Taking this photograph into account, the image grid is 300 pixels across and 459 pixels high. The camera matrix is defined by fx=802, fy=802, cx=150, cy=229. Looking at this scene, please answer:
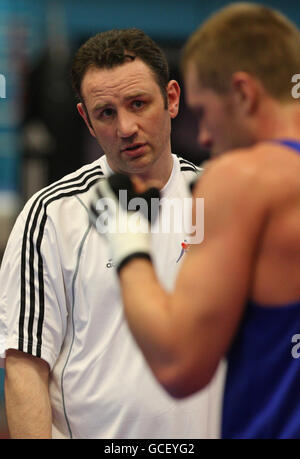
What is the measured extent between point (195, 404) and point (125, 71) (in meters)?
1.00

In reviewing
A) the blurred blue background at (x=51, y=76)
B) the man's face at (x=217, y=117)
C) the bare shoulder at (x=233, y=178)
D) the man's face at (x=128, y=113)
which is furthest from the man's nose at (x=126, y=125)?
the blurred blue background at (x=51, y=76)

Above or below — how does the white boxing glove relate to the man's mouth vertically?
below

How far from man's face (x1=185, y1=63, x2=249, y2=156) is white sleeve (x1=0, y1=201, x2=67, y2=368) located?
30.4 inches

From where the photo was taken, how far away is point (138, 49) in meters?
2.37

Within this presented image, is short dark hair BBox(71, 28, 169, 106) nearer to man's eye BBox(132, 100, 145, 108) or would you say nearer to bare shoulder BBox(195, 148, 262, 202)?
man's eye BBox(132, 100, 145, 108)

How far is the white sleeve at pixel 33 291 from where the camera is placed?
2.35m

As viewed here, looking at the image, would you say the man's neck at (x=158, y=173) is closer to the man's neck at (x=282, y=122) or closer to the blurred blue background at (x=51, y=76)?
the man's neck at (x=282, y=122)

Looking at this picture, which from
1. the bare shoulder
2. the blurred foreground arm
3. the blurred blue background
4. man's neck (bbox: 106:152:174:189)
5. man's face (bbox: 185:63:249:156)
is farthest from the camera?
the blurred blue background

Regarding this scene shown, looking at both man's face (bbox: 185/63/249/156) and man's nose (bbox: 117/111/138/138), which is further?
man's nose (bbox: 117/111/138/138)

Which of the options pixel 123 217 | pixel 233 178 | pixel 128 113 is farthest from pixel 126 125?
pixel 233 178

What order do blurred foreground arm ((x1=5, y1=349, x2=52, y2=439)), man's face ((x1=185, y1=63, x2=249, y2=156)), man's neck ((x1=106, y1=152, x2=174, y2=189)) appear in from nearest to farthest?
man's face ((x1=185, y1=63, x2=249, y2=156)) < blurred foreground arm ((x1=5, y1=349, x2=52, y2=439)) < man's neck ((x1=106, y1=152, x2=174, y2=189))

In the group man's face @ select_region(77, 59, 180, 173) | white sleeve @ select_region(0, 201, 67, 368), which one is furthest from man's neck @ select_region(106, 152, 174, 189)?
white sleeve @ select_region(0, 201, 67, 368)

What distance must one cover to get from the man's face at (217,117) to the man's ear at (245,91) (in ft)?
0.04

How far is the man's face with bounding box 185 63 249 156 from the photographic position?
5.63 feet
